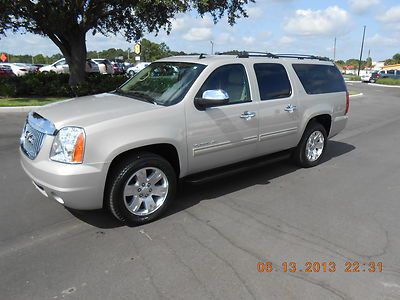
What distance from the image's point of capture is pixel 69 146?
11.7 ft

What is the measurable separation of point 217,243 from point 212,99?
1579mm

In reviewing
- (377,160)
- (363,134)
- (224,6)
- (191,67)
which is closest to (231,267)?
(191,67)

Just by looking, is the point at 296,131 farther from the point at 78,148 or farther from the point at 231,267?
the point at 78,148

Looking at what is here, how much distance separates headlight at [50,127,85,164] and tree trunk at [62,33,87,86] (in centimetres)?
1323

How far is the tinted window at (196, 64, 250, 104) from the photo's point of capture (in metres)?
4.59

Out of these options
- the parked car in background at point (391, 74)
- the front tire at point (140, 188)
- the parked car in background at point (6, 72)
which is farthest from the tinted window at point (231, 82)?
the parked car in background at point (391, 74)

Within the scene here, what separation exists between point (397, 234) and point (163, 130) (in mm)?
2744

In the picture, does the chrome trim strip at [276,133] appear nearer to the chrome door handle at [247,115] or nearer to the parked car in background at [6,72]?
the chrome door handle at [247,115]

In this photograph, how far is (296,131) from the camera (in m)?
5.77

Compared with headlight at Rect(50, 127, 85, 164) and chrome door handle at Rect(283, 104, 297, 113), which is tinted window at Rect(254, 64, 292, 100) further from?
headlight at Rect(50, 127, 85, 164)

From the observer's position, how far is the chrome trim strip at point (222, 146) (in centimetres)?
443

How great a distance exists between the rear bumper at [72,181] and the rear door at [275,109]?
241 cm

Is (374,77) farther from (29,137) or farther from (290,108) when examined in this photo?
(29,137)

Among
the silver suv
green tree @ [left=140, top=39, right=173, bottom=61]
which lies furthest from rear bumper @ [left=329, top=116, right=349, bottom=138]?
green tree @ [left=140, top=39, right=173, bottom=61]
